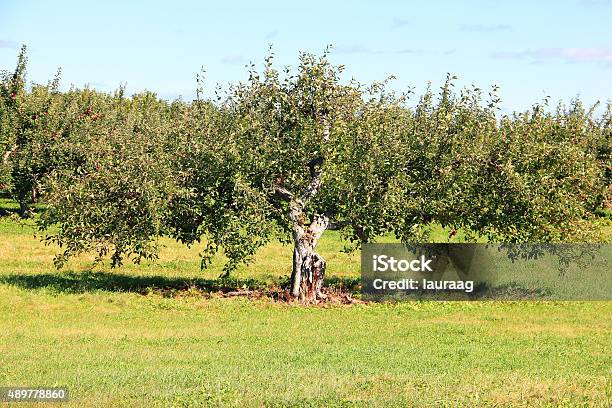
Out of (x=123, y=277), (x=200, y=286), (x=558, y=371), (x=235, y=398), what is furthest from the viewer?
(x=123, y=277)

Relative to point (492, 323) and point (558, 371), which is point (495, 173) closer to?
point (492, 323)

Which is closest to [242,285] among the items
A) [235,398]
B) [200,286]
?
[200,286]

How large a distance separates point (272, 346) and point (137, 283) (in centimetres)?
1213

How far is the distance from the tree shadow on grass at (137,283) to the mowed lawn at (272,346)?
0.08 m

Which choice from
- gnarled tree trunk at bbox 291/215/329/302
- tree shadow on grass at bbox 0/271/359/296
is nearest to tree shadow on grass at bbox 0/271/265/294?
tree shadow on grass at bbox 0/271/359/296

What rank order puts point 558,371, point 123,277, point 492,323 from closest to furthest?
point 558,371, point 492,323, point 123,277

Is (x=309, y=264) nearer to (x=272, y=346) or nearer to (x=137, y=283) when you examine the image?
(x=137, y=283)

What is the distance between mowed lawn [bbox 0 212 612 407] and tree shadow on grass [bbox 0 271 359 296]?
3.0 inches

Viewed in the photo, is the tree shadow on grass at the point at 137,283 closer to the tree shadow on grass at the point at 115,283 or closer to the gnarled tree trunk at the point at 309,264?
the tree shadow on grass at the point at 115,283

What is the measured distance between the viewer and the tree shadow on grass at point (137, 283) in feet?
99.1

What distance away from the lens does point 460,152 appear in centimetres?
2838

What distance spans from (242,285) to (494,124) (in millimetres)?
10595

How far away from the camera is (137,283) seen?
105 ft

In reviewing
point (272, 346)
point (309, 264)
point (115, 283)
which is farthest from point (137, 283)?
point (272, 346)
